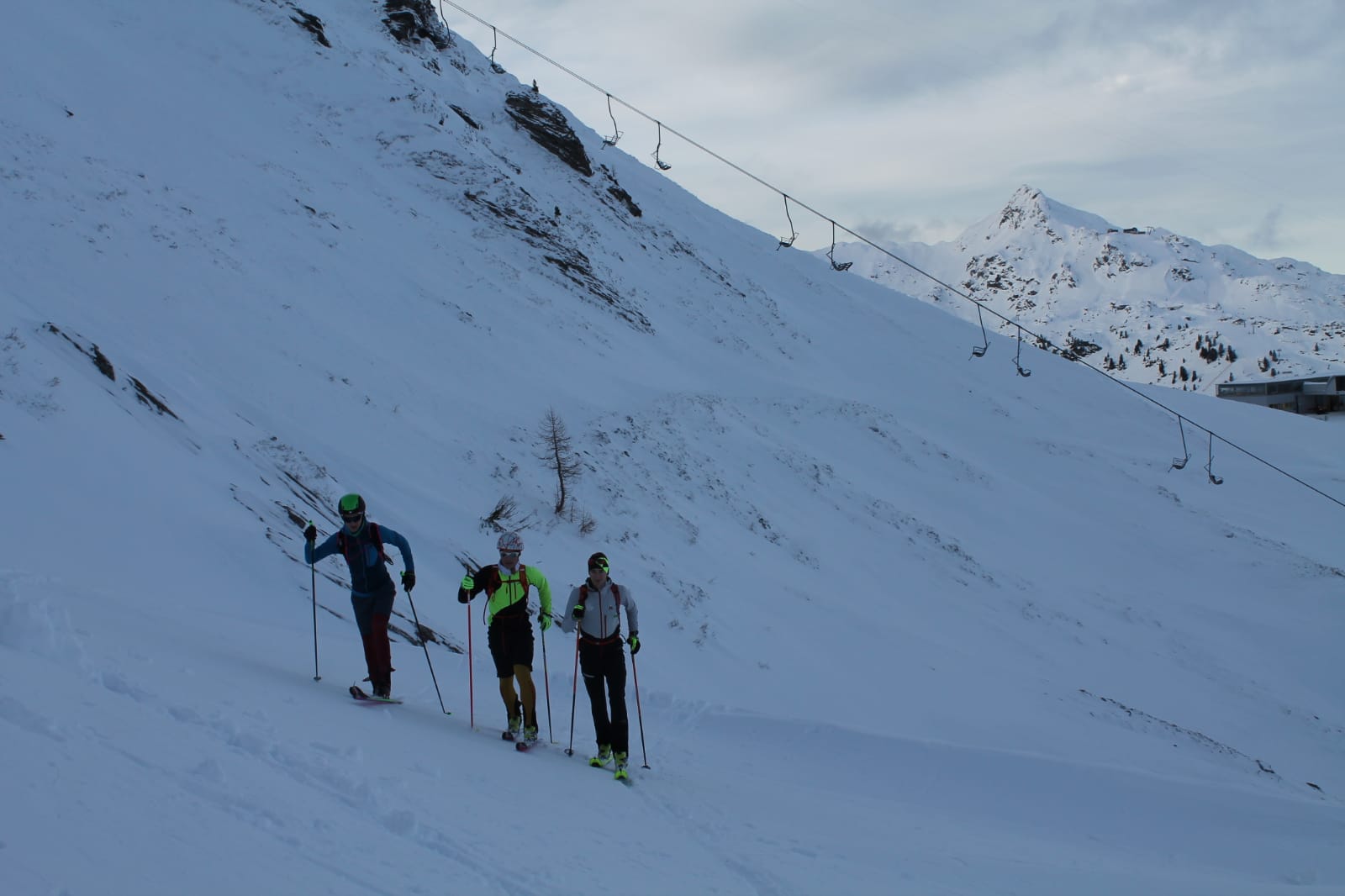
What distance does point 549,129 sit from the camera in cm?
4316

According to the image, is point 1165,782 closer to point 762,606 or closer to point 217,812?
point 762,606

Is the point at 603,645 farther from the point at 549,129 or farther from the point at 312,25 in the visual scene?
the point at 549,129

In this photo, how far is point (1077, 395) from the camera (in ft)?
144

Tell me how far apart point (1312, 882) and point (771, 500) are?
556 inches

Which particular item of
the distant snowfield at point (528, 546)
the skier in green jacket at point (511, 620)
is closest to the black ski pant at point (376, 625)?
the distant snowfield at point (528, 546)

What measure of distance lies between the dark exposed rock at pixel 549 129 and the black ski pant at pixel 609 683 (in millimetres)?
37617

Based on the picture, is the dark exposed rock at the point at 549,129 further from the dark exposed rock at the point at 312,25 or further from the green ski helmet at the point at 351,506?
the green ski helmet at the point at 351,506

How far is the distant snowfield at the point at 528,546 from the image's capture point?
5.79 metres

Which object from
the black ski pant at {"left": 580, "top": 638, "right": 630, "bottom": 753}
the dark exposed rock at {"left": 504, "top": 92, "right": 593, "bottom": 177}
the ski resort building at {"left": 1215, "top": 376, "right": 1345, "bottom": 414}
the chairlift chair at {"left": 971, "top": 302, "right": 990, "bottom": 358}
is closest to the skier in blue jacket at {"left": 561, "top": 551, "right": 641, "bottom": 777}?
the black ski pant at {"left": 580, "top": 638, "right": 630, "bottom": 753}

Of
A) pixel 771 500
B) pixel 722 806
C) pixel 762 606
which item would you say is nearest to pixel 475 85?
pixel 771 500

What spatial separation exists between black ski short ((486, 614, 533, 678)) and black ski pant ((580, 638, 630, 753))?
1.69ft

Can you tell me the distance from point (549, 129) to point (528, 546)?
32.0 metres

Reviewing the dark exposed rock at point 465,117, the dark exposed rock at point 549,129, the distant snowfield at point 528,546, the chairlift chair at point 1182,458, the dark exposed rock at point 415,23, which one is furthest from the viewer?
the dark exposed rock at point 415,23

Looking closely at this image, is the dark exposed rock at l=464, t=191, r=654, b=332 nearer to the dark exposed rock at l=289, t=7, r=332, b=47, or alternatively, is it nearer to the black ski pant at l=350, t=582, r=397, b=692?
the dark exposed rock at l=289, t=7, r=332, b=47
